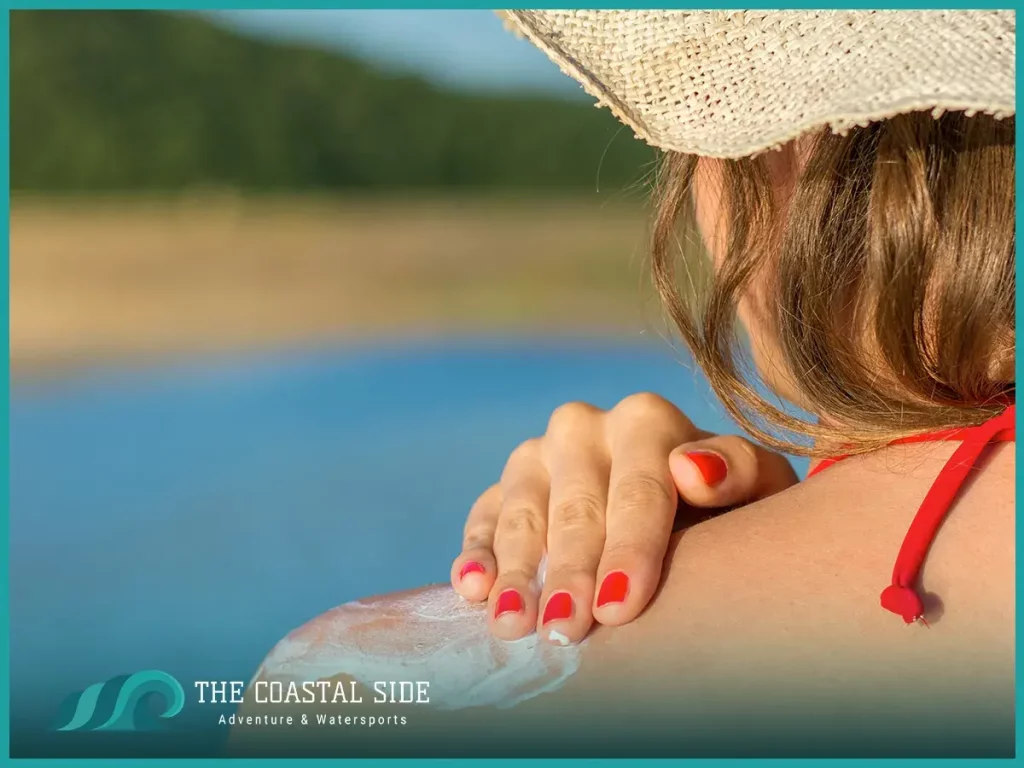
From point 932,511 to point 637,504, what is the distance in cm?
23

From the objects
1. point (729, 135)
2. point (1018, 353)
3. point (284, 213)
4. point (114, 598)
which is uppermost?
point (729, 135)

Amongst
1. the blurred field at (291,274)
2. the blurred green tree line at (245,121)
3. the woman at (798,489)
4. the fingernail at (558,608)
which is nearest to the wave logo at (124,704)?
the woman at (798,489)

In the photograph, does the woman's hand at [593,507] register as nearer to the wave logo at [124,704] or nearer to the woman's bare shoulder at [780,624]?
the woman's bare shoulder at [780,624]

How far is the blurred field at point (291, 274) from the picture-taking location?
531 centimetres

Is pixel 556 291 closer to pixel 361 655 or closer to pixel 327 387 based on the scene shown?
pixel 327 387

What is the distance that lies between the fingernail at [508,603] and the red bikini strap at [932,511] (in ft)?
0.91

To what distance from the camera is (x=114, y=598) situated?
10.0 ft

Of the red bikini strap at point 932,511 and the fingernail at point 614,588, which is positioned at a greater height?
the red bikini strap at point 932,511

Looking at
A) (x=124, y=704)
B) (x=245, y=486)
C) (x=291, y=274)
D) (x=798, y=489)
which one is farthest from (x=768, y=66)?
(x=291, y=274)

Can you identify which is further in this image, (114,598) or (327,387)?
(327,387)

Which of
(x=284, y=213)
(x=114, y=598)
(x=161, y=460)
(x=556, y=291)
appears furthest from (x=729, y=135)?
(x=284, y=213)

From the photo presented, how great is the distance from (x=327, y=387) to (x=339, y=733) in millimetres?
4099

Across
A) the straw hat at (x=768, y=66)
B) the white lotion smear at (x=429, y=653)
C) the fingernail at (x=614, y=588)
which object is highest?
the straw hat at (x=768, y=66)

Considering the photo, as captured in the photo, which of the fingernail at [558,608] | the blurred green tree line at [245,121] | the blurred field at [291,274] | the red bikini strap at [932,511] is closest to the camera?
the red bikini strap at [932,511]
